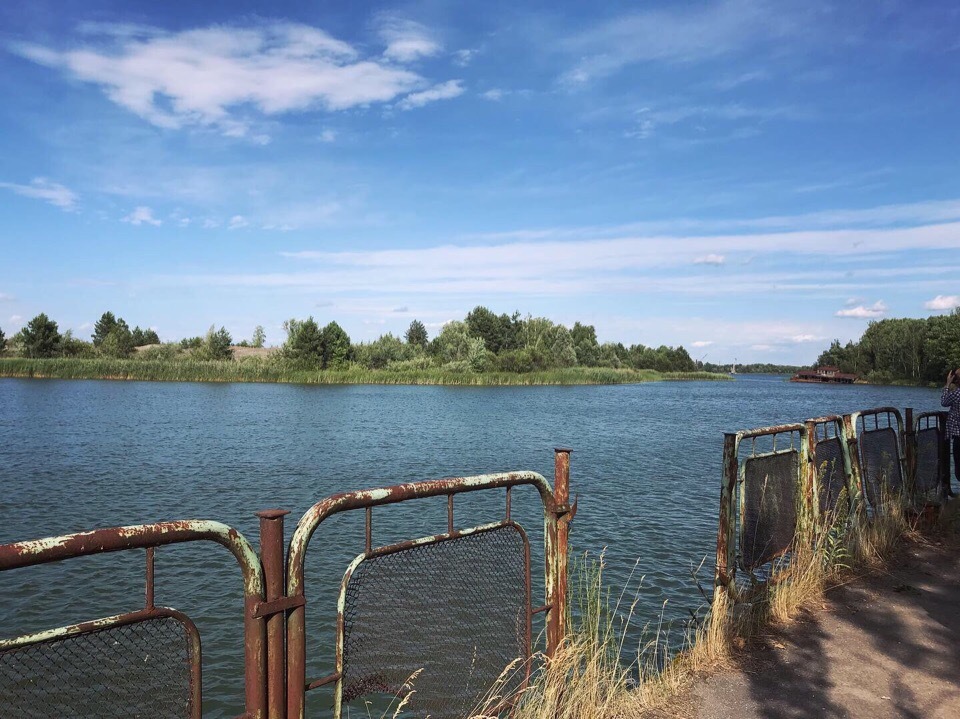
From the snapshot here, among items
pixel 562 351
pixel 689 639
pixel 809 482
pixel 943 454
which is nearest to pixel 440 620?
pixel 689 639

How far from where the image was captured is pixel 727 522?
5348 millimetres

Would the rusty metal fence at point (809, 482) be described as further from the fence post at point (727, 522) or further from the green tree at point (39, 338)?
the green tree at point (39, 338)

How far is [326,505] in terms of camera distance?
9.25ft

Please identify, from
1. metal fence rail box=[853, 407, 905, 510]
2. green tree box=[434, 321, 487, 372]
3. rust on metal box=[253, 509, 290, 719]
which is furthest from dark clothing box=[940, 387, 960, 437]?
green tree box=[434, 321, 487, 372]

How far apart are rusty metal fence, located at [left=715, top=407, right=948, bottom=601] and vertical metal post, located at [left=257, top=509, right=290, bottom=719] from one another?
348cm

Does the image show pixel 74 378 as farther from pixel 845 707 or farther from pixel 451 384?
pixel 845 707

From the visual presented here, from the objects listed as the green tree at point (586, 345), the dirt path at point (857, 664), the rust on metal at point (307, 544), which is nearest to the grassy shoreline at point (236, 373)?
the green tree at point (586, 345)

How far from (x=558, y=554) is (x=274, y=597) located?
1.79 meters

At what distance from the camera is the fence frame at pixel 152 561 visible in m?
2.15

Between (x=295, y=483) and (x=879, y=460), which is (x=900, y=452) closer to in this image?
(x=879, y=460)

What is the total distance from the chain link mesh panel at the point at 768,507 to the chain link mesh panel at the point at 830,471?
2.42 feet

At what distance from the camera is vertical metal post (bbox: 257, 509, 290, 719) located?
2.65 metres

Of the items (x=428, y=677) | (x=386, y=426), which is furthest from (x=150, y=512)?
(x=386, y=426)

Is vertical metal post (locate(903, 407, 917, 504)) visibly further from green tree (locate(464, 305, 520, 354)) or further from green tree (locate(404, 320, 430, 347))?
green tree (locate(404, 320, 430, 347))
